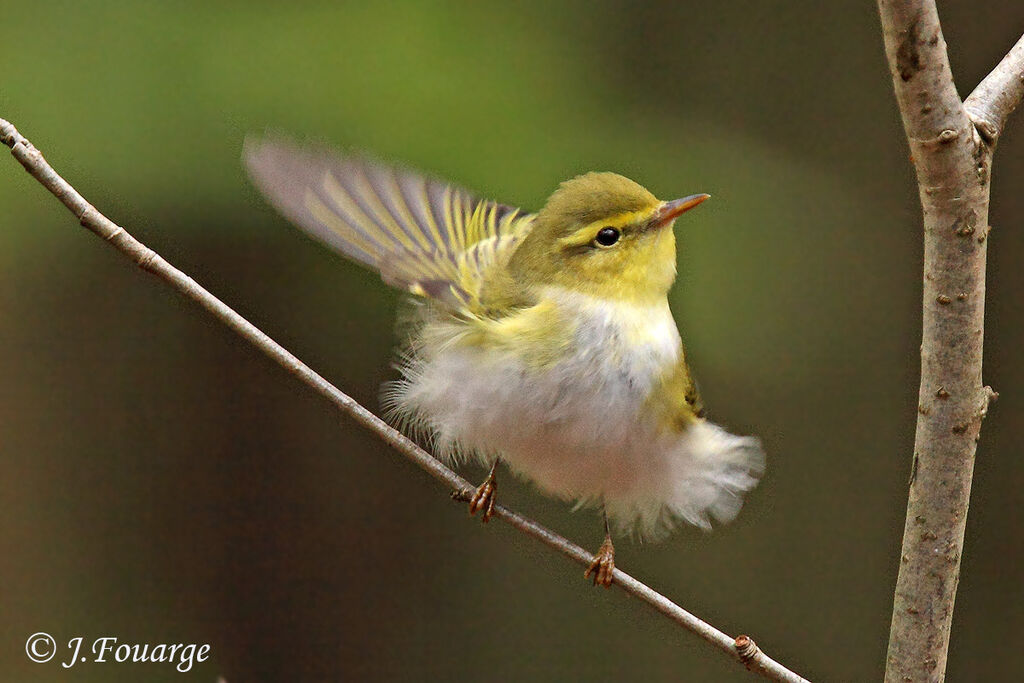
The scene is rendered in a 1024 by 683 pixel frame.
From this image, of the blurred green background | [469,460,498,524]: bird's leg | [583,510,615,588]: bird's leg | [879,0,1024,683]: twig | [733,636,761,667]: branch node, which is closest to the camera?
[879,0,1024,683]: twig

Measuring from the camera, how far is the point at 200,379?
455cm

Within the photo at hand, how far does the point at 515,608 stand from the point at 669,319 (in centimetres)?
259

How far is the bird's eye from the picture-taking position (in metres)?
2.71

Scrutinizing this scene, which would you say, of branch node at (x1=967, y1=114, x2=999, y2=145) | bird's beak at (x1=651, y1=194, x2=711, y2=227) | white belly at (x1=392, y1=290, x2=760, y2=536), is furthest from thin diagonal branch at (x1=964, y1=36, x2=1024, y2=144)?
white belly at (x1=392, y1=290, x2=760, y2=536)

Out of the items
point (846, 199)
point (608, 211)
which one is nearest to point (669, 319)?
point (608, 211)

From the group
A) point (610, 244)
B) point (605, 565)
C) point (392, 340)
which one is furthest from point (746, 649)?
point (392, 340)

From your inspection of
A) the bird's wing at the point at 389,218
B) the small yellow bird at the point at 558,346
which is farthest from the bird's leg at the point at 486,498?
the bird's wing at the point at 389,218

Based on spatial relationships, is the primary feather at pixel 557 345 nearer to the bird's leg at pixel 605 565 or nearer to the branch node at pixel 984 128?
the bird's leg at pixel 605 565

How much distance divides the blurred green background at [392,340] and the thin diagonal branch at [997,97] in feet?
6.53

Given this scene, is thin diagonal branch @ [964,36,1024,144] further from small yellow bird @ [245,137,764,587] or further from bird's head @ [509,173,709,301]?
bird's head @ [509,173,709,301]

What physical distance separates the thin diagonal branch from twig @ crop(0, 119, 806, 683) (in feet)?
2.96

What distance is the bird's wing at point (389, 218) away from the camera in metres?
2.82

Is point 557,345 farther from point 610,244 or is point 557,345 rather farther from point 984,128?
point 984,128

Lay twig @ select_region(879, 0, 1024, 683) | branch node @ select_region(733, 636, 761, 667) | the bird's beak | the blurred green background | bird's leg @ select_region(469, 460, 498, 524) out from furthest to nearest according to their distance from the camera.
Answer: the blurred green background
bird's leg @ select_region(469, 460, 498, 524)
the bird's beak
branch node @ select_region(733, 636, 761, 667)
twig @ select_region(879, 0, 1024, 683)
